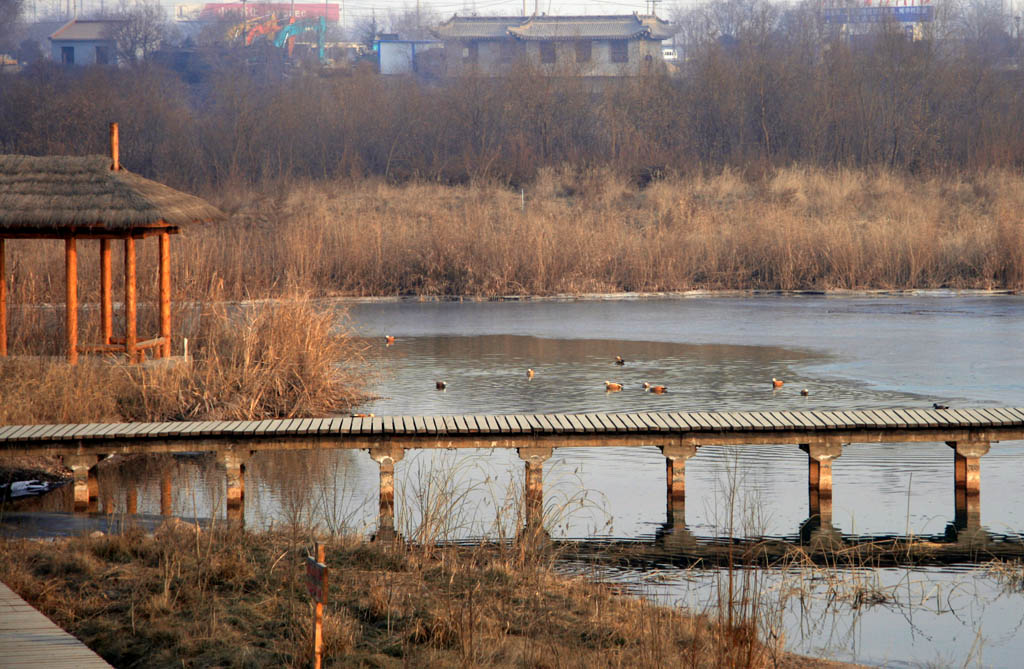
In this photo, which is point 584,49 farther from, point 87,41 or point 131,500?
point 131,500

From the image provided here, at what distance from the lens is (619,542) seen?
30.9 feet

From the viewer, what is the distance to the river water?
7.95 metres

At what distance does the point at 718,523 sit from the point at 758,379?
6930mm

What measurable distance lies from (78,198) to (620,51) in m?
50.6

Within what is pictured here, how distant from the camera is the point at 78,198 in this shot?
13.5 meters

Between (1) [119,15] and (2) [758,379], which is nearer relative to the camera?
(2) [758,379]

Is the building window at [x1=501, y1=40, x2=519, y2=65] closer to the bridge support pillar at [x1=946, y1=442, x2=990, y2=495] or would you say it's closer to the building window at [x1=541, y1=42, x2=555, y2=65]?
the building window at [x1=541, y1=42, x2=555, y2=65]

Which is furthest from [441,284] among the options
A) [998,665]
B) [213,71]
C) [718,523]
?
[213,71]

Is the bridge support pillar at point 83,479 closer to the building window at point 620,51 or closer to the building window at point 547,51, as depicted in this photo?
the building window at point 547,51

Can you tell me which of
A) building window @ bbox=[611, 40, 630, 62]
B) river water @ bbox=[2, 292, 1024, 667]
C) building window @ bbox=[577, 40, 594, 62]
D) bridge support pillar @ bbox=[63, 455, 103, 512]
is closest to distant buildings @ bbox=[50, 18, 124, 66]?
building window @ bbox=[577, 40, 594, 62]

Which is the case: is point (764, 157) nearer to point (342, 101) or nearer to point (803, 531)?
point (342, 101)

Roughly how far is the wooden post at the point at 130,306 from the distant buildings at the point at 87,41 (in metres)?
59.5

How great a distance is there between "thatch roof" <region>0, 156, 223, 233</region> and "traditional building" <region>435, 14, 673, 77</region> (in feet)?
143

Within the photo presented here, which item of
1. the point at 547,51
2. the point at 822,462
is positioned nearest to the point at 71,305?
the point at 822,462
